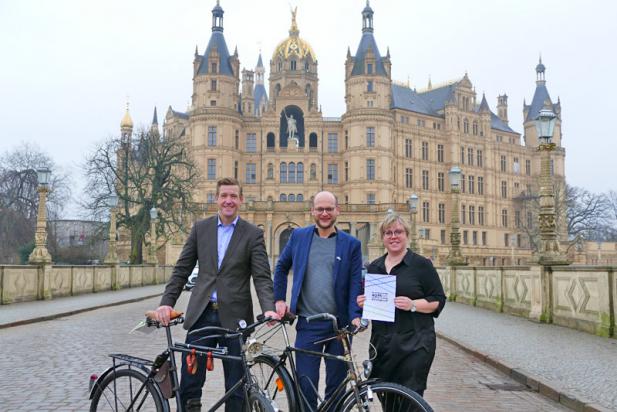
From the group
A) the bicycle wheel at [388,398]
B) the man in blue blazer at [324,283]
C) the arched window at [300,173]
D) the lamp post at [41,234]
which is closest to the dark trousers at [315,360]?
the man in blue blazer at [324,283]

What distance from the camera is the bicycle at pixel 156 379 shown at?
4.51 meters

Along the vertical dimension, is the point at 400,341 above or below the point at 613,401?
above

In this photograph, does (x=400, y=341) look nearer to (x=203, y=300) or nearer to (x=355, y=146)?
(x=203, y=300)

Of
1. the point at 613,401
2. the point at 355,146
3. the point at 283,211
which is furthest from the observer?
the point at 355,146

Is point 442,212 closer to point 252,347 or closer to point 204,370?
point 204,370

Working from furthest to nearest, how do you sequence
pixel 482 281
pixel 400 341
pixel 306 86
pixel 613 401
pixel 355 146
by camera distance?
pixel 306 86
pixel 355 146
pixel 482 281
pixel 613 401
pixel 400 341

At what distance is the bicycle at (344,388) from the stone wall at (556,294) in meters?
9.42

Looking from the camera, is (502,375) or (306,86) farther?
(306,86)

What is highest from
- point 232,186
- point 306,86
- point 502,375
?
point 306,86

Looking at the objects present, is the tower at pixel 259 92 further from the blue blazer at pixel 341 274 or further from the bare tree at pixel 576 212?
the blue blazer at pixel 341 274

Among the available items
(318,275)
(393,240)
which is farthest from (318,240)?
(393,240)

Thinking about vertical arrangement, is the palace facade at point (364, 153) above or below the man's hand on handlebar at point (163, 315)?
above

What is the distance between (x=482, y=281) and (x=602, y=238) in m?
96.4

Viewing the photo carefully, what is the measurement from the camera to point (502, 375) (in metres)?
9.14
